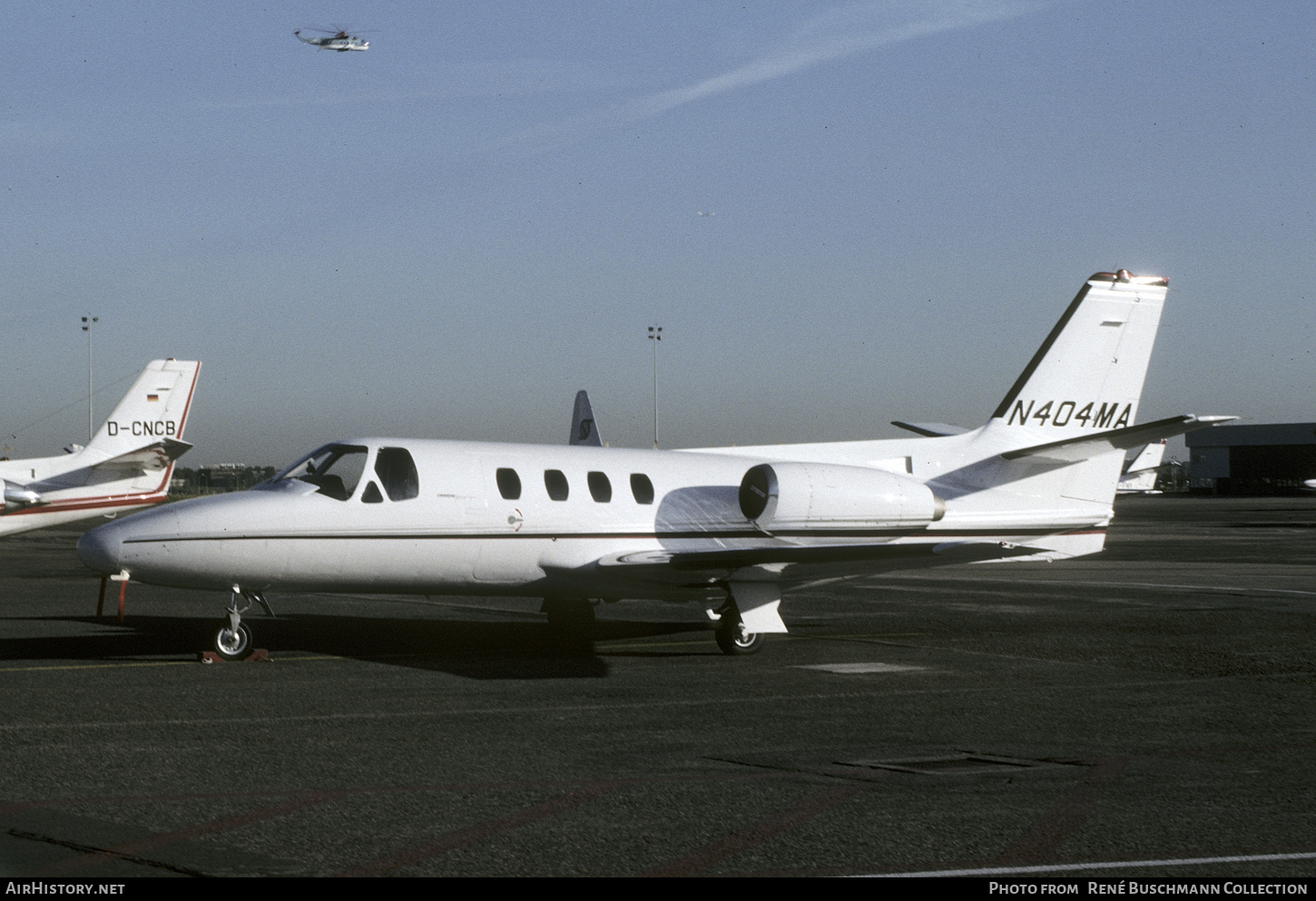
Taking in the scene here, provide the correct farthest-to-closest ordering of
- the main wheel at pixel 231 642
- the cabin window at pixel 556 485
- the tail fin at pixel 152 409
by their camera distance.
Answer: the tail fin at pixel 152 409 → the cabin window at pixel 556 485 → the main wheel at pixel 231 642

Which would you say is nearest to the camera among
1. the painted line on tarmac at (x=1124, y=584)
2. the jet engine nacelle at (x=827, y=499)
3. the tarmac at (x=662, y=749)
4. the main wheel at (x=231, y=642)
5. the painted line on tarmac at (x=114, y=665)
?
the tarmac at (x=662, y=749)

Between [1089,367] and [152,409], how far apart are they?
96.8 ft

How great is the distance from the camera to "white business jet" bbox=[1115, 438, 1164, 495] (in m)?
88.7

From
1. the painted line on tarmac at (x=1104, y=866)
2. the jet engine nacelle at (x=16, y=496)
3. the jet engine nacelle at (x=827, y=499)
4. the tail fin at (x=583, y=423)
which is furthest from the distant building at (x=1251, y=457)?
the painted line on tarmac at (x=1104, y=866)

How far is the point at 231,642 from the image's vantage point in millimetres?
15844

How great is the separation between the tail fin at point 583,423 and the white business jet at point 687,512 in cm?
1442

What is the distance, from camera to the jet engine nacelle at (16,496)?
3453cm

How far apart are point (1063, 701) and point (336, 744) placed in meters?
6.77

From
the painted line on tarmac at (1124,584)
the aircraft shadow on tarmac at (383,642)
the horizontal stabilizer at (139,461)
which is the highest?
the horizontal stabilizer at (139,461)

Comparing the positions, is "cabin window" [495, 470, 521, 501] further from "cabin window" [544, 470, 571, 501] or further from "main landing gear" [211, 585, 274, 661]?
"main landing gear" [211, 585, 274, 661]

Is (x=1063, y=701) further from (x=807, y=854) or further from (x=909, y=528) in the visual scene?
(x=807, y=854)

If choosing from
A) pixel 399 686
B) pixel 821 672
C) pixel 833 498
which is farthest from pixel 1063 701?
pixel 399 686

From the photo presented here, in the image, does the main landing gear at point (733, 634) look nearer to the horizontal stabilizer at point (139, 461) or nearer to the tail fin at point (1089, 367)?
the tail fin at point (1089, 367)

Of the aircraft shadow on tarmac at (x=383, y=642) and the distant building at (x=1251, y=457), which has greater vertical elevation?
the aircraft shadow on tarmac at (x=383, y=642)
